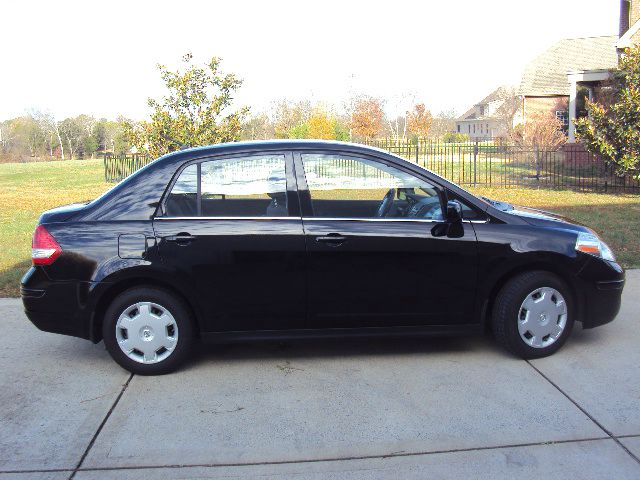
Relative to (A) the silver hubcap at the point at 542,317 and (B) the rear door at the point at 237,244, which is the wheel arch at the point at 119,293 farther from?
(A) the silver hubcap at the point at 542,317

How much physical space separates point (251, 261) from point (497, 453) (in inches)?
79.7

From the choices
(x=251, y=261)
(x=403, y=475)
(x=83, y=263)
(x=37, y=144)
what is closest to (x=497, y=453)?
(x=403, y=475)

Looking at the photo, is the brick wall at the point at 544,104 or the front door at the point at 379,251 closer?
the front door at the point at 379,251

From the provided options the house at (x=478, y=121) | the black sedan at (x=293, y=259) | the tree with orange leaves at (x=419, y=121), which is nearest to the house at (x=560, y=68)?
the tree with orange leaves at (x=419, y=121)

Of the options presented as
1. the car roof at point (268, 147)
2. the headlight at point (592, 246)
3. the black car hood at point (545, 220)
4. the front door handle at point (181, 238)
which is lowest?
the headlight at point (592, 246)

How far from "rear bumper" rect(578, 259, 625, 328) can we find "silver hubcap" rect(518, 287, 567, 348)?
20cm

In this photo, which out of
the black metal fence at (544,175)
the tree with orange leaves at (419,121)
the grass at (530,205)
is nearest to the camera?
the grass at (530,205)

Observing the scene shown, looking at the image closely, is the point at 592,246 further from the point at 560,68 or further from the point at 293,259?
the point at 560,68

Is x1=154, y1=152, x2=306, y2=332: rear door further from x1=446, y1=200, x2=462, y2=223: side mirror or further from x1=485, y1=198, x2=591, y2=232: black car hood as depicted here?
x1=485, y1=198, x2=591, y2=232: black car hood

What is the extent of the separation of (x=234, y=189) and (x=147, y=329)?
1.17 m

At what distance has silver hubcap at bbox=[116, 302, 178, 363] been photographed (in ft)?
14.7

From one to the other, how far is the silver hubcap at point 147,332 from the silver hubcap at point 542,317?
8.30ft

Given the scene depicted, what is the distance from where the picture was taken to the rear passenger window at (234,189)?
4.54 m

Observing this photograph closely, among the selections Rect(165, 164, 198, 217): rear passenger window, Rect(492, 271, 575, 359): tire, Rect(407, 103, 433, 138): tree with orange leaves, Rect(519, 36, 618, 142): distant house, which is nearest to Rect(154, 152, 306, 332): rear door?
Rect(165, 164, 198, 217): rear passenger window
